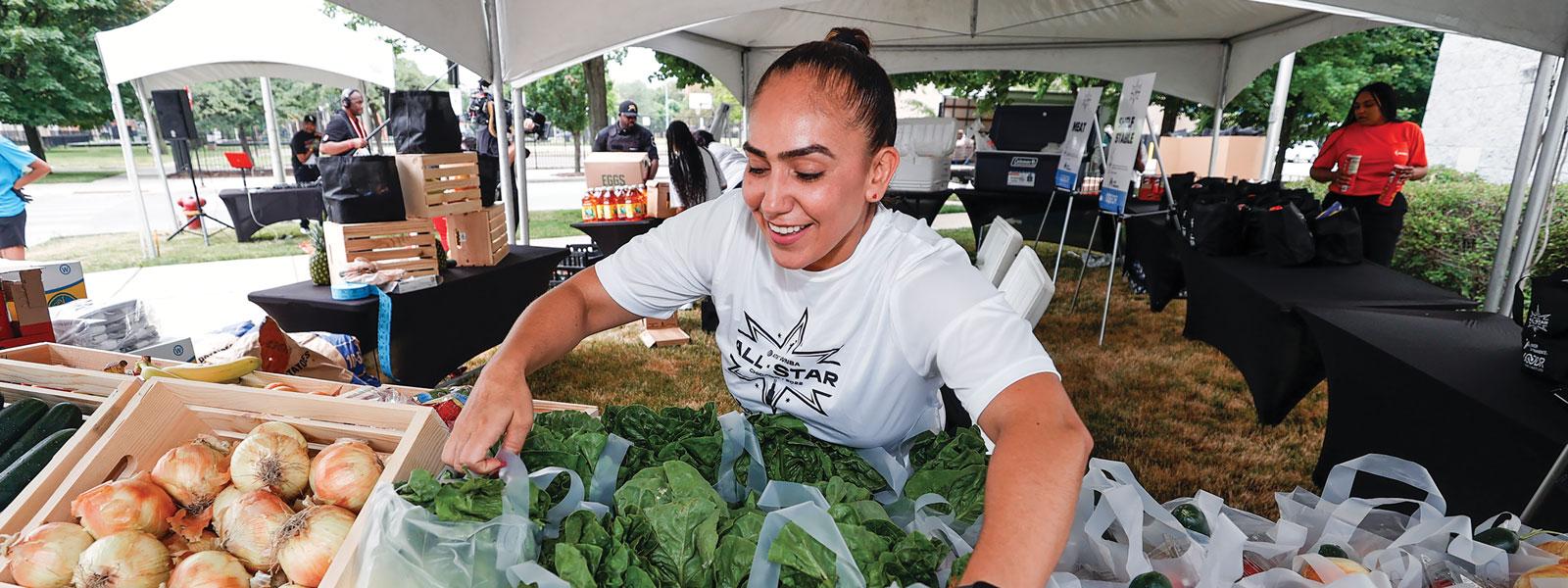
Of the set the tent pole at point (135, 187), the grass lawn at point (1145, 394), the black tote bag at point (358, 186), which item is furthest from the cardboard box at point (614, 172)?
→ the tent pole at point (135, 187)

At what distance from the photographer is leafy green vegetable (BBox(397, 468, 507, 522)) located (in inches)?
40.7

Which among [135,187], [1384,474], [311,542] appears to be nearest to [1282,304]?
[1384,474]

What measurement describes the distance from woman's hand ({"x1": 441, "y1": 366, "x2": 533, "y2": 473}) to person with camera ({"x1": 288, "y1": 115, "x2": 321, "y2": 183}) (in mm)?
9601

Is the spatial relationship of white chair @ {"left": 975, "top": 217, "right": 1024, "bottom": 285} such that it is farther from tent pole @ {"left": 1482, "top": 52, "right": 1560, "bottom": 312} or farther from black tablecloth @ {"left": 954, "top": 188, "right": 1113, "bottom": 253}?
black tablecloth @ {"left": 954, "top": 188, "right": 1113, "bottom": 253}

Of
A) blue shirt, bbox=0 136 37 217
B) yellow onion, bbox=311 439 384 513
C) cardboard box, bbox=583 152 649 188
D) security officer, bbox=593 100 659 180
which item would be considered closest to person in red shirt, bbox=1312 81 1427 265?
cardboard box, bbox=583 152 649 188

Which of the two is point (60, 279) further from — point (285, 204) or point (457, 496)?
point (285, 204)

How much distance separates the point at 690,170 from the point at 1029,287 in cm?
313

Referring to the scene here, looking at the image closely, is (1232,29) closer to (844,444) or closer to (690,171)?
(690,171)

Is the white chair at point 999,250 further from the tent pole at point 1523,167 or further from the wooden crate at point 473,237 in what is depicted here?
the tent pole at point 1523,167

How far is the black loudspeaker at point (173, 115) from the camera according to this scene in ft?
29.3

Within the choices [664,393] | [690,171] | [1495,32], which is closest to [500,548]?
[664,393]

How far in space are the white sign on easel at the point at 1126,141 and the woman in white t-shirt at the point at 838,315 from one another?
391cm

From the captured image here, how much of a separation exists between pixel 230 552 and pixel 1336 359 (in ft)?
10.5

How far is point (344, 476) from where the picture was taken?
49.2 inches
